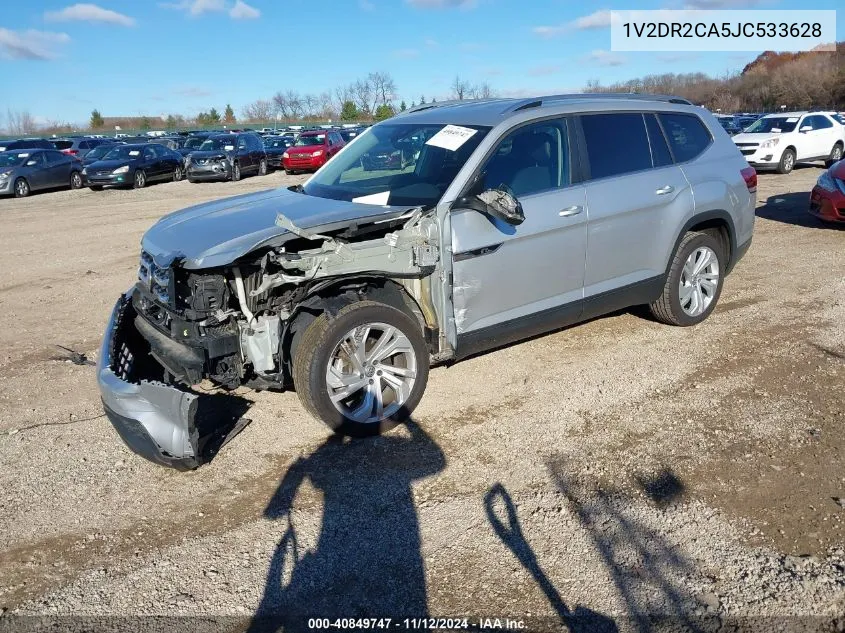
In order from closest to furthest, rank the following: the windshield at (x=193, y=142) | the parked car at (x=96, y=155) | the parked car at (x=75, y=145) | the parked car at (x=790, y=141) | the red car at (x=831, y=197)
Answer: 1. the red car at (x=831, y=197)
2. the parked car at (x=790, y=141)
3. the parked car at (x=96, y=155)
4. the windshield at (x=193, y=142)
5. the parked car at (x=75, y=145)

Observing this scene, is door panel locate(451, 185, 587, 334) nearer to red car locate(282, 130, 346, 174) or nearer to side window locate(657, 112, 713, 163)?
side window locate(657, 112, 713, 163)

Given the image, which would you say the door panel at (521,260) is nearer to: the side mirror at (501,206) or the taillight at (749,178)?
the side mirror at (501,206)

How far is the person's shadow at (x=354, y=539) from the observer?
9.45ft

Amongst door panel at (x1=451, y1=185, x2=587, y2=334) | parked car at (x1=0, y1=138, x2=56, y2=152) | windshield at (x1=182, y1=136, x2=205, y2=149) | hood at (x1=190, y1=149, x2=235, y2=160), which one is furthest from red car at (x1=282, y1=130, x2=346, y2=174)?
door panel at (x1=451, y1=185, x2=587, y2=334)

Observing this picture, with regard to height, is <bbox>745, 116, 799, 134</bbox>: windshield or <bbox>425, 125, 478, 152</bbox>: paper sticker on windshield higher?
<bbox>745, 116, 799, 134</bbox>: windshield

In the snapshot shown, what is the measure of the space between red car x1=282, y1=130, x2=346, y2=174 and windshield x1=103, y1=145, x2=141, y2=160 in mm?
5049

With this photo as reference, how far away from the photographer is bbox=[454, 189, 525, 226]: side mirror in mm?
4215

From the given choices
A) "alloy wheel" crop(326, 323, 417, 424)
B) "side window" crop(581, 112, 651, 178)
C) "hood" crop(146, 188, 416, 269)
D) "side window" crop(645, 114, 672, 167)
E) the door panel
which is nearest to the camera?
"hood" crop(146, 188, 416, 269)

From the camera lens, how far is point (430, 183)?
463 cm

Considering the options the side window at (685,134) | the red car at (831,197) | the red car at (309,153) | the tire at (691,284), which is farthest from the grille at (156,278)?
the red car at (309,153)

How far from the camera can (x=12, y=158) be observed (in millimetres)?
21312

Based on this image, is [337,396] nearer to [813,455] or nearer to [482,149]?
[482,149]

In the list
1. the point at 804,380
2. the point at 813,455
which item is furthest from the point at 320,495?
the point at 804,380

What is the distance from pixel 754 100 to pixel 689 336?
2664 inches
